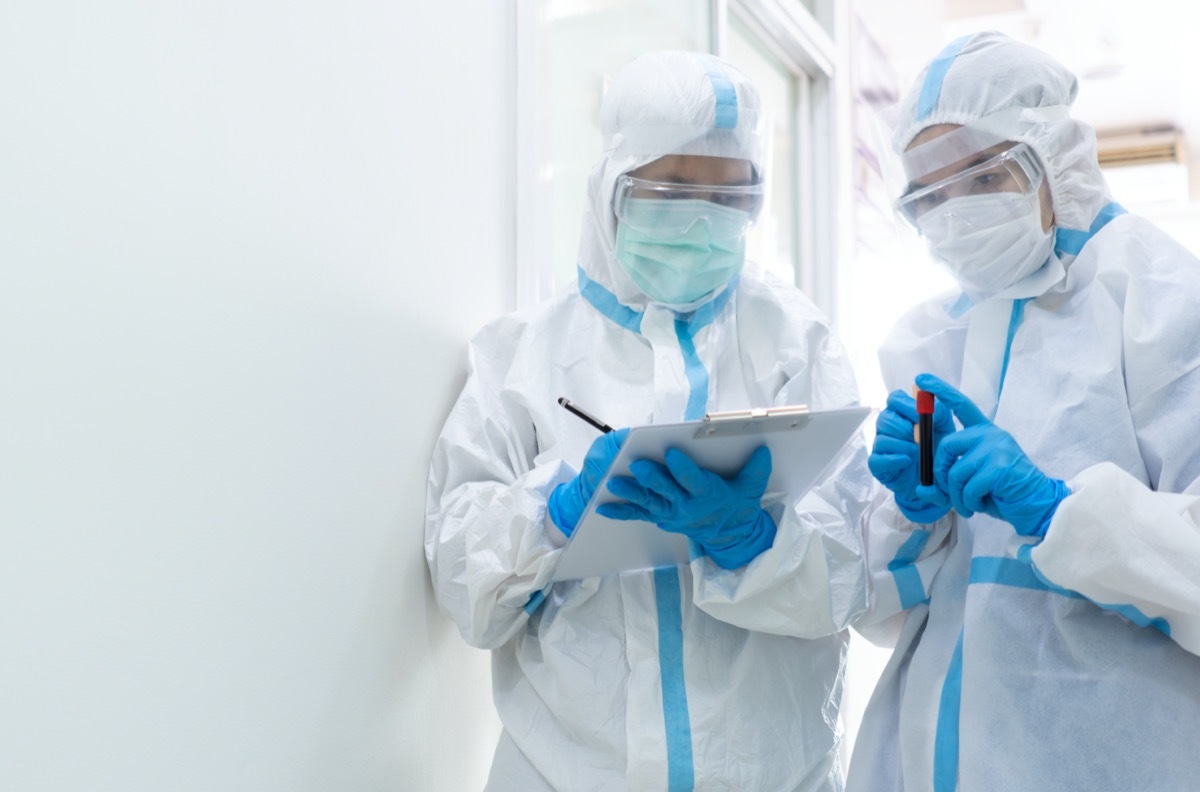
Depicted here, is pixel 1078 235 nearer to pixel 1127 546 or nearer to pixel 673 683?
pixel 1127 546

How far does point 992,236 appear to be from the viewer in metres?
1.28

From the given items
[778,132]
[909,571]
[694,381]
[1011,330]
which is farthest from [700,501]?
[778,132]

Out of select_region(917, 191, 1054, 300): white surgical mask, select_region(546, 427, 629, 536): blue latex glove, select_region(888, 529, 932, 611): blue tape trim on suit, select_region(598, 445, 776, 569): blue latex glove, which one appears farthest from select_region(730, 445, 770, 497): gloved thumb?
select_region(917, 191, 1054, 300): white surgical mask

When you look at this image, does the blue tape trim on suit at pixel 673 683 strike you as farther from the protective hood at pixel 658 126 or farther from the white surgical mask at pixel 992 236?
the white surgical mask at pixel 992 236

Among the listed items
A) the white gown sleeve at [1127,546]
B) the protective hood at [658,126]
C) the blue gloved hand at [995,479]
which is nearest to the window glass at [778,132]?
the protective hood at [658,126]

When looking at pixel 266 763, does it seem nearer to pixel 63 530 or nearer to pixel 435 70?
pixel 63 530

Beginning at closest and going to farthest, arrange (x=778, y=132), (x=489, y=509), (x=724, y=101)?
1. (x=489, y=509)
2. (x=724, y=101)
3. (x=778, y=132)

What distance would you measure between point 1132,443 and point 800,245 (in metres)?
2.21

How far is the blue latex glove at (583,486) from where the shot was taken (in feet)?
3.80

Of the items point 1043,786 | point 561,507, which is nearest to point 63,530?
point 561,507

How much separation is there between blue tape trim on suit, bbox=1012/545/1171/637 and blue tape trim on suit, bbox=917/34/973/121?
1.84 feet

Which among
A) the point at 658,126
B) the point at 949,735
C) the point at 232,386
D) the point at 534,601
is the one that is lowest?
the point at 949,735

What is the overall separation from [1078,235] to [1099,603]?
1.51 ft

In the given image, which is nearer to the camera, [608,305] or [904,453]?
[904,453]
